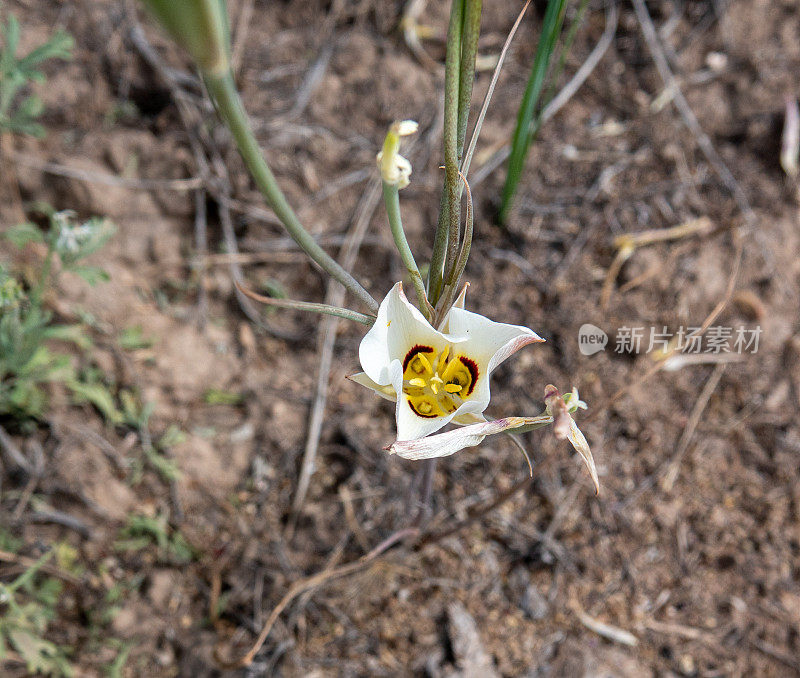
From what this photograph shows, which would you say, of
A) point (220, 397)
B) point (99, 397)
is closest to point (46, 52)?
point (99, 397)

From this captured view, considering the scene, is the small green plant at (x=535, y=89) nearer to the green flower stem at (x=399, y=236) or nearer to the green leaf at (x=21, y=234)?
the green flower stem at (x=399, y=236)

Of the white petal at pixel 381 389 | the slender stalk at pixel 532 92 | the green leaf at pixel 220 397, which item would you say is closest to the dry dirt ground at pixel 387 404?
the green leaf at pixel 220 397

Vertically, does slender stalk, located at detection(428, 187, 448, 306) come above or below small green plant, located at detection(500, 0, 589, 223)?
below

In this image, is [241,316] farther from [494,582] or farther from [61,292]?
[494,582]

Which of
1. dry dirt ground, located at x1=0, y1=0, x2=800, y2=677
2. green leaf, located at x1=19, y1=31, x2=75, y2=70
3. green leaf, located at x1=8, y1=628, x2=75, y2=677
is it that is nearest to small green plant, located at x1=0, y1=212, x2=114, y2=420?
dry dirt ground, located at x1=0, y1=0, x2=800, y2=677

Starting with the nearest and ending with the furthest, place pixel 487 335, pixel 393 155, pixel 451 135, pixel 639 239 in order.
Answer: pixel 393 155 → pixel 451 135 → pixel 487 335 → pixel 639 239

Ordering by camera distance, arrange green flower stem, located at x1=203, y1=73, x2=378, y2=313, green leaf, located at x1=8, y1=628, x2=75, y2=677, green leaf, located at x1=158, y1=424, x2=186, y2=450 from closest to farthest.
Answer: green flower stem, located at x1=203, y1=73, x2=378, y2=313 < green leaf, located at x1=8, y1=628, x2=75, y2=677 < green leaf, located at x1=158, y1=424, x2=186, y2=450

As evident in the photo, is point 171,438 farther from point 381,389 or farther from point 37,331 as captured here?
point 381,389

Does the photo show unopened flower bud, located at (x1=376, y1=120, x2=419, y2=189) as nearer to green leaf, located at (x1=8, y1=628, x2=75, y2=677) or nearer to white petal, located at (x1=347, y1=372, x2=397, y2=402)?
white petal, located at (x1=347, y1=372, x2=397, y2=402)
